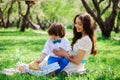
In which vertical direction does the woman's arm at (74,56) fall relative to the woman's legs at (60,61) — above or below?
above

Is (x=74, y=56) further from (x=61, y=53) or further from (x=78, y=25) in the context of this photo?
(x=78, y=25)

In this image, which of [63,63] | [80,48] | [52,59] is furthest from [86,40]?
[52,59]

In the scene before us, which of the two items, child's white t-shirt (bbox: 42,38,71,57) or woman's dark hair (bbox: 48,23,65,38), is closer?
woman's dark hair (bbox: 48,23,65,38)

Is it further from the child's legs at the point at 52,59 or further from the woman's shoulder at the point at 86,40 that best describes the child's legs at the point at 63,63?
the woman's shoulder at the point at 86,40

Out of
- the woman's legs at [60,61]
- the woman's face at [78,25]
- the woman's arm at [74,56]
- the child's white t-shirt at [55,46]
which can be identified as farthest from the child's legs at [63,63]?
the woman's face at [78,25]

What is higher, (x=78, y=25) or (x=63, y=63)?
(x=78, y=25)

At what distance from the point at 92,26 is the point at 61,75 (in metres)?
1.25

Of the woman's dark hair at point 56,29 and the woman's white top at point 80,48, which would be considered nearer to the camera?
the woman's white top at point 80,48

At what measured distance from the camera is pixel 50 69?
7863 mm

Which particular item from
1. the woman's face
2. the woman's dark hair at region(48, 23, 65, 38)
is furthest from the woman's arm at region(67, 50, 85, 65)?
the woman's dark hair at region(48, 23, 65, 38)

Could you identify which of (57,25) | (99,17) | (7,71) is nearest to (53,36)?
(57,25)

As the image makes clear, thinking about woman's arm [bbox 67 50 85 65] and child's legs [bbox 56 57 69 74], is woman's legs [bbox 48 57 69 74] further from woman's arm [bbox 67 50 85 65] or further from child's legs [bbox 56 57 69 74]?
woman's arm [bbox 67 50 85 65]

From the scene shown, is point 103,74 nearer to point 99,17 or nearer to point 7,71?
point 7,71

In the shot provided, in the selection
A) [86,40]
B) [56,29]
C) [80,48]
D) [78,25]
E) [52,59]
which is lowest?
[52,59]
